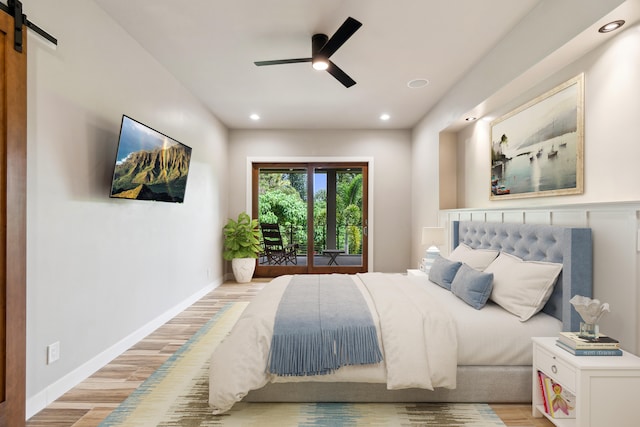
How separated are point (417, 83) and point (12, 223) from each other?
383cm

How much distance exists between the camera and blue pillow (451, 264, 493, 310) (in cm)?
222

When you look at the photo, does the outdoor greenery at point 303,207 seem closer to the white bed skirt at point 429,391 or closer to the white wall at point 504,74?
the white wall at point 504,74

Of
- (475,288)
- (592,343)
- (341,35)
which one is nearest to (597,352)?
(592,343)

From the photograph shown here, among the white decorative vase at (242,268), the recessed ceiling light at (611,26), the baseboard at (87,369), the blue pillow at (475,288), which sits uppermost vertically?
the recessed ceiling light at (611,26)

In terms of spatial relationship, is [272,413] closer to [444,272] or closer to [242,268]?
[444,272]

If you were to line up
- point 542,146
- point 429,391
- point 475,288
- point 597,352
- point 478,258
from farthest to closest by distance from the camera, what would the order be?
point 478,258 → point 542,146 → point 475,288 → point 429,391 → point 597,352

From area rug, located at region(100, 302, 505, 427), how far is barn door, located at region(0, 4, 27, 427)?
0.51 m

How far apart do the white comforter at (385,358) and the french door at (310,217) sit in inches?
157

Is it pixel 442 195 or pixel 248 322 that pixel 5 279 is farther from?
pixel 442 195

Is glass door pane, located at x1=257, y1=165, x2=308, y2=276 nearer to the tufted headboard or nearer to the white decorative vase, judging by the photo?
the white decorative vase

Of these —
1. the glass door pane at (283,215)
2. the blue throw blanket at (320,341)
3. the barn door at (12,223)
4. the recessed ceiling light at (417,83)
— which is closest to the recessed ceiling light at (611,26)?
the recessed ceiling light at (417,83)

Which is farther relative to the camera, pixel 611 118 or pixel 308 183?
pixel 308 183

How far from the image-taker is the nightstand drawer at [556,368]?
160cm

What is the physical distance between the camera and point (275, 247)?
6.00 meters
